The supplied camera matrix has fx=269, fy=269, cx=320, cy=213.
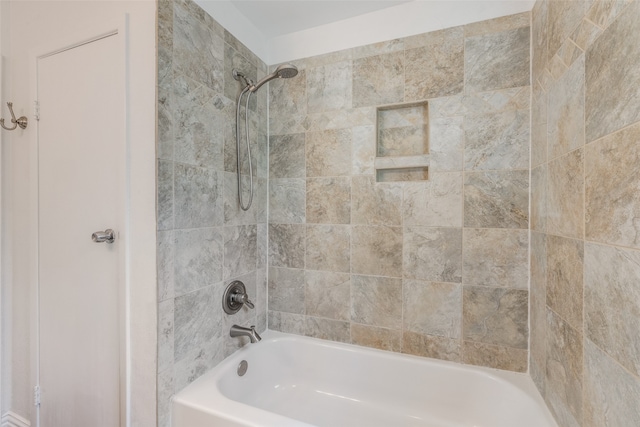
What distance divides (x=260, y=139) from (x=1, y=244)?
154 centimetres

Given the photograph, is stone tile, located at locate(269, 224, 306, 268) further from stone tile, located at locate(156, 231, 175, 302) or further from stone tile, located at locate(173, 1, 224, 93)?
stone tile, located at locate(173, 1, 224, 93)

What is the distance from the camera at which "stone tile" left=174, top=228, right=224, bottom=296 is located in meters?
1.18

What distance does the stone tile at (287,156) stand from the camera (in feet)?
5.65

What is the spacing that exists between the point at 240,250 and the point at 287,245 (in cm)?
32

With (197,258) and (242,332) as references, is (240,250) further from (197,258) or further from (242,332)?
(242,332)

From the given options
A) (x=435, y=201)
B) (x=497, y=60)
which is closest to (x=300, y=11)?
(x=497, y=60)

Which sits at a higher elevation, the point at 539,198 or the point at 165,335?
the point at 539,198

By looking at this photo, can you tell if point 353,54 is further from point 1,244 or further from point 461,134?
point 1,244

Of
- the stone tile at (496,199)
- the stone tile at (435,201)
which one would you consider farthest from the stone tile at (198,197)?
the stone tile at (496,199)

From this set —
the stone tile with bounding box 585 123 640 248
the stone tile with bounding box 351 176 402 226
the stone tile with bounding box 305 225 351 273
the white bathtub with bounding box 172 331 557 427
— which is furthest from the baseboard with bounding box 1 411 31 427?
the stone tile with bounding box 585 123 640 248

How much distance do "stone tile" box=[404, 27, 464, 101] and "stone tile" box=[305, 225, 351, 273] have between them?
861 millimetres

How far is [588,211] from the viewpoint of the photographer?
2.62 ft

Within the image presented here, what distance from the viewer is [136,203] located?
1124 millimetres

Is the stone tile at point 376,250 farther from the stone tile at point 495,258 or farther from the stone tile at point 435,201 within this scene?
the stone tile at point 495,258
